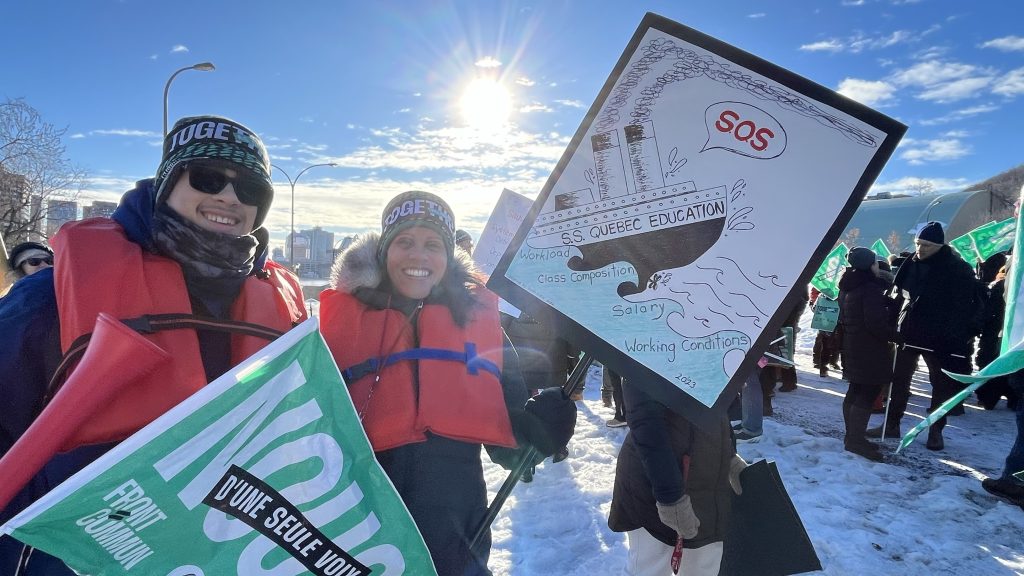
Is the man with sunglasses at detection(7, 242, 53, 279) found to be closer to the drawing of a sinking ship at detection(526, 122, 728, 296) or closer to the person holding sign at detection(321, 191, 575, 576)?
the person holding sign at detection(321, 191, 575, 576)

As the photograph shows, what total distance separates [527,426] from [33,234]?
19866 mm

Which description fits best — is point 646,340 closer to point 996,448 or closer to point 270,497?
point 270,497

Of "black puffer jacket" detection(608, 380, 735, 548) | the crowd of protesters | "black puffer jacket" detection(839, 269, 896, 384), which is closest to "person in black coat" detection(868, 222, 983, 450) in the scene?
"black puffer jacket" detection(839, 269, 896, 384)

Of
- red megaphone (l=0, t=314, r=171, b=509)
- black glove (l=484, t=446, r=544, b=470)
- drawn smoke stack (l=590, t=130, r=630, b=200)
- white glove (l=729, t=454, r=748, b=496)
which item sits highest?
drawn smoke stack (l=590, t=130, r=630, b=200)

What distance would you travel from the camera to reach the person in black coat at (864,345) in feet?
17.3

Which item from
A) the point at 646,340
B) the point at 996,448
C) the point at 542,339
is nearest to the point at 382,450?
the point at 646,340

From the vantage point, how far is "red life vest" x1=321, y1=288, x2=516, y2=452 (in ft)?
5.71

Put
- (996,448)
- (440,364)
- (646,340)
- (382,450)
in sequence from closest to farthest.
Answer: (646,340) < (382,450) < (440,364) < (996,448)

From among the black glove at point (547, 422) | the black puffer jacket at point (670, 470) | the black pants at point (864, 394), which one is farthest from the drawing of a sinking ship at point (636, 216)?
the black pants at point (864, 394)

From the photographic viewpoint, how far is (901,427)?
6.50 m

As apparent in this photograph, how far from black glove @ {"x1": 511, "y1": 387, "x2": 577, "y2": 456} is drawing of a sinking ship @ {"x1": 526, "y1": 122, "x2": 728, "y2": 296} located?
22.6 inches

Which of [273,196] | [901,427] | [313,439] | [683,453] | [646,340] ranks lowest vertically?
[901,427]

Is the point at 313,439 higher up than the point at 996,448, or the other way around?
the point at 313,439

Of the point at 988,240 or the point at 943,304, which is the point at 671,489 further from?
the point at 988,240
